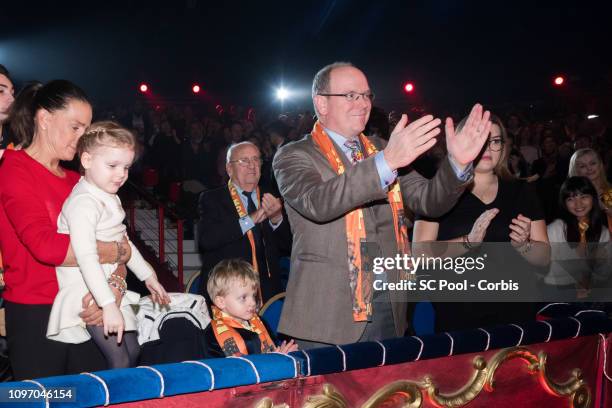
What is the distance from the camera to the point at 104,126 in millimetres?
2707

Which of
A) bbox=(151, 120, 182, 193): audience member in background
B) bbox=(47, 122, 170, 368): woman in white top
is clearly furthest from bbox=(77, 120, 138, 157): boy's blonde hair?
bbox=(151, 120, 182, 193): audience member in background

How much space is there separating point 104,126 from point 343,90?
1.00m

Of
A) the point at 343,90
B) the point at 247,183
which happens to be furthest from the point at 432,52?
the point at 343,90

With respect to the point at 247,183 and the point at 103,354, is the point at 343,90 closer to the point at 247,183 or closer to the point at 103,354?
the point at 103,354

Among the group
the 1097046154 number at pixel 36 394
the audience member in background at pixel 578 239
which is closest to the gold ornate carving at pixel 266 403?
the 1097046154 number at pixel 36 394

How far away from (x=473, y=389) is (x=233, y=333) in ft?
3.58

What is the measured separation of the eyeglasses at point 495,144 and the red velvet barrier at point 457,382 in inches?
42.3

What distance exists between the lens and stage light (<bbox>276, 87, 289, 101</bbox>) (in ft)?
65.9

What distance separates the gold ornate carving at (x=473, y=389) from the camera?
103 inches

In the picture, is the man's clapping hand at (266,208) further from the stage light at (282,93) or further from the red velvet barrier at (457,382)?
the stage light at (282,93)

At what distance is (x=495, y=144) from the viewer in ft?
12.9

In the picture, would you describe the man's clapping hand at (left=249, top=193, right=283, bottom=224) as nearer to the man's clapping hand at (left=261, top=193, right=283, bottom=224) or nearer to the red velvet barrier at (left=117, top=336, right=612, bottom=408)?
the man's clapping hand at (left=261, top=193, right=283, bottom=224)

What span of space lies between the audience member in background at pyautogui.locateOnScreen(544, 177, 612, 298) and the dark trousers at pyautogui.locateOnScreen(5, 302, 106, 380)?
3251 mm

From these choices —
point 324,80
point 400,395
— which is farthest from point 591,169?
point 400,395
